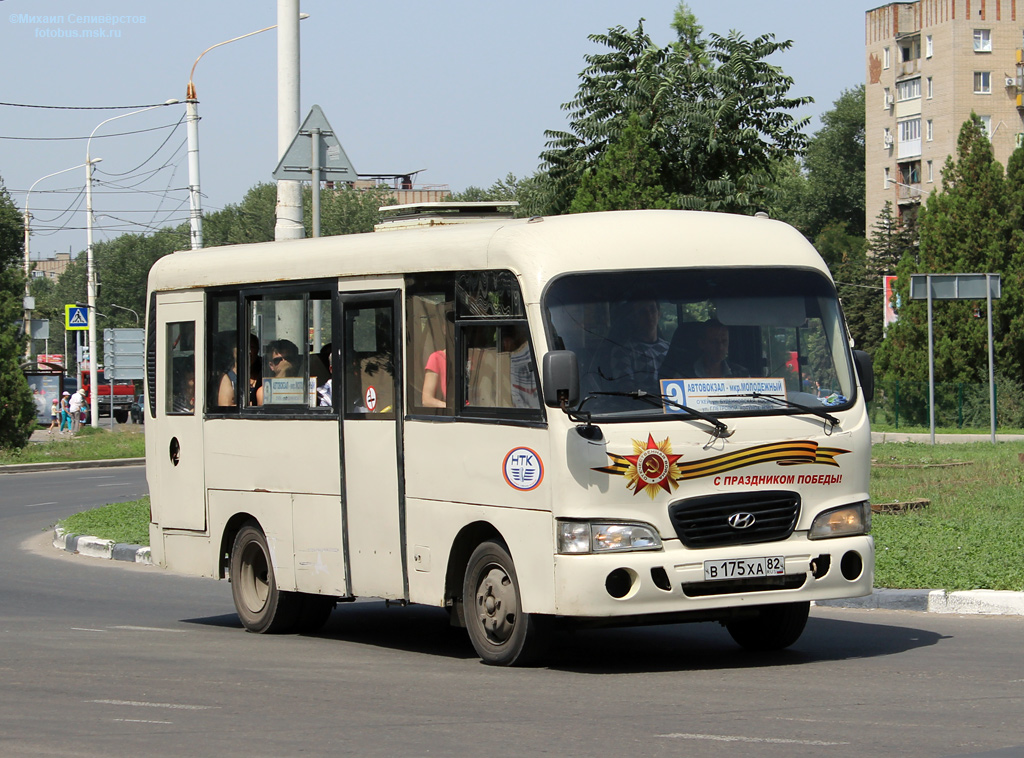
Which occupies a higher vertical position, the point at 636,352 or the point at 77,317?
the point at 77,317

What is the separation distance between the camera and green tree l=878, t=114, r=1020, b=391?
155 feet

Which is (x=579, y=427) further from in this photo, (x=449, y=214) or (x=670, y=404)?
(x=449, y=214)

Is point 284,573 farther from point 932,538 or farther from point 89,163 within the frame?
point 89,163

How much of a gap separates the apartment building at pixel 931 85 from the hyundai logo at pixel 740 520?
81.6 m

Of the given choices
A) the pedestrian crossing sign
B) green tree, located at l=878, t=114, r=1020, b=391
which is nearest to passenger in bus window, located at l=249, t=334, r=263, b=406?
green tree, located at l=878, t=114, r=1020, b=391

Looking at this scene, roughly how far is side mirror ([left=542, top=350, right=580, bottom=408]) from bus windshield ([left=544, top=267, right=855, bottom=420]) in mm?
232

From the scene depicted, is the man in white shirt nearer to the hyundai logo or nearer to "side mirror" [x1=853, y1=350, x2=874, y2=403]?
"side mirror" [x1=853, y1=350, x2=874, y2=403]

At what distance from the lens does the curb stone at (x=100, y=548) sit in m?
17.6

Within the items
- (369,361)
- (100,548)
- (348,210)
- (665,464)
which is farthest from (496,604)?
(348,210)

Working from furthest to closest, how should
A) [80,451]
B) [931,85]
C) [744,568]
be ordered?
[931,85], [80,451], [744,568]

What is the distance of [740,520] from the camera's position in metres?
8.81

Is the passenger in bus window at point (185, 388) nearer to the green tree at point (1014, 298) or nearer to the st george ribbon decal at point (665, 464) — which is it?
the st george ribbon decal at point (665, 464)

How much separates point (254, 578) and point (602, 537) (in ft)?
13.0

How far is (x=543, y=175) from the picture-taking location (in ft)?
111
